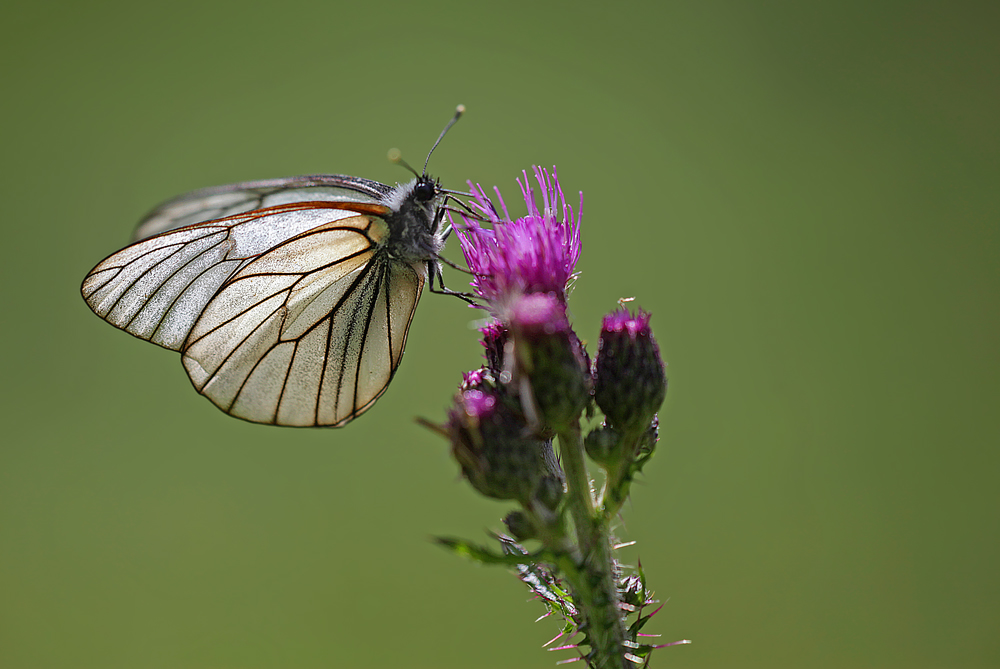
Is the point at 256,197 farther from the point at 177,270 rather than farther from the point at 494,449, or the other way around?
the point at 494,449

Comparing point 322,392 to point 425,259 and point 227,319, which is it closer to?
point 227,319

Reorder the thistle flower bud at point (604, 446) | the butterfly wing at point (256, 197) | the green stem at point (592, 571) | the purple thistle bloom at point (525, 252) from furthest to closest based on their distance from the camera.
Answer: the butterfly wing at point (256, 197)
the purple thistle bloom at point (525, 252)
the thistle flower bud at point (604, 446)
the green stem at point (592, 571)

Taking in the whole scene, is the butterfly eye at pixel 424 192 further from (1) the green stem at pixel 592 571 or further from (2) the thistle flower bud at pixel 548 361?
(1) the green stem at pixel 592 571

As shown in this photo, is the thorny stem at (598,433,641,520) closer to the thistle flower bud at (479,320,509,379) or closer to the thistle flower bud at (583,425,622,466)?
the thistle flower bud at (583,425,622,466)

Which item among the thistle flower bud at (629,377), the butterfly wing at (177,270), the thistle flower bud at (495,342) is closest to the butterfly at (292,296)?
the butterfly wing at (177,270)

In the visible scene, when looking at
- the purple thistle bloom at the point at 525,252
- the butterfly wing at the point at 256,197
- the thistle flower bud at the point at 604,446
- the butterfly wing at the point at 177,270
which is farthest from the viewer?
the butterfly wing at the point at 256,197

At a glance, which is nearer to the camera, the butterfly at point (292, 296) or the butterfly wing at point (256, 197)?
the butterfly at point (292, 296)

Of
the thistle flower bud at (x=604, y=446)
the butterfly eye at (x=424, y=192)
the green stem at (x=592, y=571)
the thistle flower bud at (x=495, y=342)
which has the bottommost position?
the green stem at (x=592, y=571)
